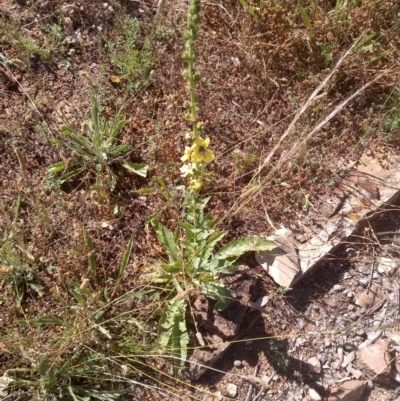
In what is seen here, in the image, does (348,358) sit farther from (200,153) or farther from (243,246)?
(200,153)

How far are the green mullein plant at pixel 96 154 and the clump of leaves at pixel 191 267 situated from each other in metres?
0.65

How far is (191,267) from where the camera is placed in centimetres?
288

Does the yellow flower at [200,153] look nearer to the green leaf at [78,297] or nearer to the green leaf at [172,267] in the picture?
the green leaf at [172,267]

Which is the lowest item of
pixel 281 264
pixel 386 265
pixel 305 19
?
pixel 386 265

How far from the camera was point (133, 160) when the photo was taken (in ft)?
11.4

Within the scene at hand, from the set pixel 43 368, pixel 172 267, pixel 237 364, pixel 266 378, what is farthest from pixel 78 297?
pixel 266 378

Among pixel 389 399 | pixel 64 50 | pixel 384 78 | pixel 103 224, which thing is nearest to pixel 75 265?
pixel 103 224

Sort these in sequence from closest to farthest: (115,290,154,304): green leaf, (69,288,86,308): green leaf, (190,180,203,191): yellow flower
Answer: (190,180,203,191): yellow flower < (69,288,86,308): green leaf < (115,290,154,304): green leaf

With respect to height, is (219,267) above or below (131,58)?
below

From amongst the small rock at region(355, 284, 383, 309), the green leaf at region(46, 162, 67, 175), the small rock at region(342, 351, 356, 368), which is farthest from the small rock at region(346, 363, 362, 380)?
the green leaf at region(46, 162, 67, 175)

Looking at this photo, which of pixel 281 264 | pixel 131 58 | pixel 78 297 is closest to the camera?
pixel 78 297

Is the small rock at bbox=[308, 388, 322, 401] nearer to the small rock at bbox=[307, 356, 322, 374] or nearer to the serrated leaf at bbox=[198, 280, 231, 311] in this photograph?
the small rock at bbox=[307, 356, 322, 374]

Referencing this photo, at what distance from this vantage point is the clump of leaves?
2.83 metres

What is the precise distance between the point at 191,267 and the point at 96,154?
112 cm
